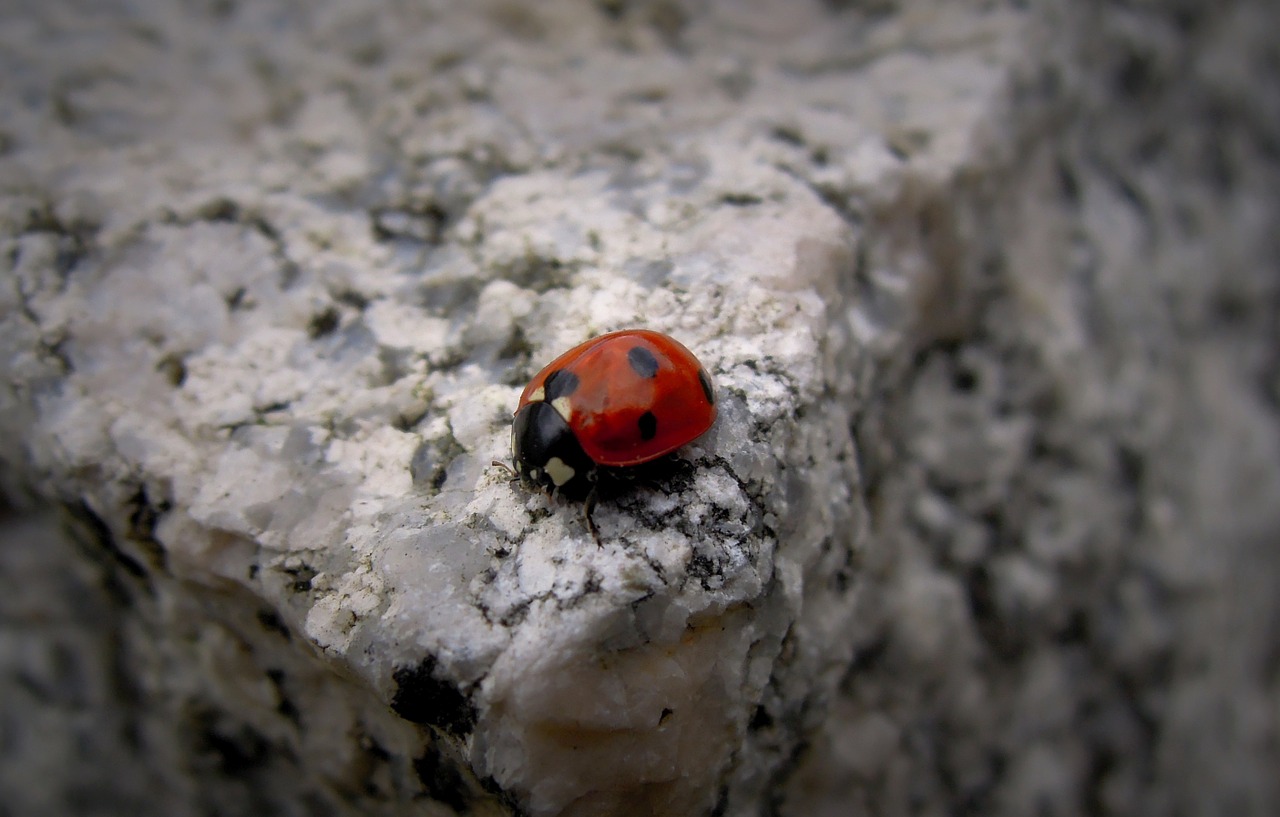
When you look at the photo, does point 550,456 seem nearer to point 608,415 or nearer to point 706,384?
point 608,415

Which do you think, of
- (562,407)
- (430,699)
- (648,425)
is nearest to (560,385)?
(562,407)

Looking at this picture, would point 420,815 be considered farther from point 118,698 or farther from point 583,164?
point 583,164

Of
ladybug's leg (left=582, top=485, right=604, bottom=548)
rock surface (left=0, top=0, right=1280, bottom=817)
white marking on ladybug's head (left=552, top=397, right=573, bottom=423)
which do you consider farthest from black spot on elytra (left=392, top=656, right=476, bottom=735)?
white marking on ladybug's head (left=552, top=397, right=573, bottom=423)

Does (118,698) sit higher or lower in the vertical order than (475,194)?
lower

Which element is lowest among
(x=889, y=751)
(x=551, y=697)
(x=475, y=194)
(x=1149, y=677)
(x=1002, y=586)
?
(x=1149, y=677)

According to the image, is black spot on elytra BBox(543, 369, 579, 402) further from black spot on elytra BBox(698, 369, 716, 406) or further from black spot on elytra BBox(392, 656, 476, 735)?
black spot on elytra BBox(392, 656, 476, 735)

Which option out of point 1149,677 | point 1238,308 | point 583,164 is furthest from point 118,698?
point 1238,308

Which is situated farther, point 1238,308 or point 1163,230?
point 1238,308
